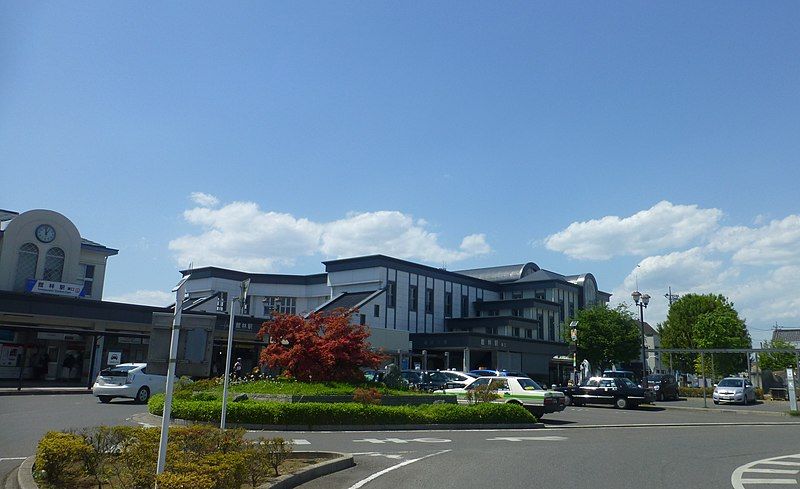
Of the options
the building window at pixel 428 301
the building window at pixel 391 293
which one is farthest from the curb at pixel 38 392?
the building window at pixel 428 301

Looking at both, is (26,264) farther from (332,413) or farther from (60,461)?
(60,461)

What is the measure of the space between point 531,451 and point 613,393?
2175 centimetres

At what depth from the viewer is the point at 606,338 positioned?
177ft

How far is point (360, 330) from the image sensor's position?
79.4ft

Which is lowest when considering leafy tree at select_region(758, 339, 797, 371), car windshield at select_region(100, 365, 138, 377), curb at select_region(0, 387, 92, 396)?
curb at select_region(0, 387, 92, 396)

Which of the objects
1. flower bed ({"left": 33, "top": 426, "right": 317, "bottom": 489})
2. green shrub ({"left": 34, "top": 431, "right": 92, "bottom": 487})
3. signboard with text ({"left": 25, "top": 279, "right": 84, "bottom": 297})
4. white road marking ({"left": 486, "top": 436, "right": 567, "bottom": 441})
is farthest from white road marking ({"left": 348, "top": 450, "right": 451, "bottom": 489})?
signboard with text ({"left": 25, "top": 279, "right": 84, "bottom": 297})

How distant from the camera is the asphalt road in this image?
10.8 meters

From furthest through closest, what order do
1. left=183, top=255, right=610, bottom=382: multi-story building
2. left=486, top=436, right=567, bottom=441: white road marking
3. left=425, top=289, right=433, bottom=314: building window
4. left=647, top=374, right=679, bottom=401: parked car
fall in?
1. left=425, top=289, right=433, bottom=314: building window
2. left=183, top=255, right=610, bottom=382: multi-story building
3. left=647, top=374, right=679, bottom=401: parked car
4. left=486, top=436, right=567, bottom=441: white road marking

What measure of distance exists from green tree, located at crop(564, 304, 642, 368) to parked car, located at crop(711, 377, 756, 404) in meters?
11.7

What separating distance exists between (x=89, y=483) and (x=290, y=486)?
278 centimetres

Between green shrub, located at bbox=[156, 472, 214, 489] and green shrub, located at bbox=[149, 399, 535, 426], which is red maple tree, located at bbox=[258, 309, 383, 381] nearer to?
green shrub, located at bbox=[149, 399, 535, 426]

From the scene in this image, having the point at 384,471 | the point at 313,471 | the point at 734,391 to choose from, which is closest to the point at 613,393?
the point at 734,391

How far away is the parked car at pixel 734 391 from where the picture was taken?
40844 millimetres

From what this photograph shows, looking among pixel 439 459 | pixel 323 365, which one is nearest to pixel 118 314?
pixel 323 365
